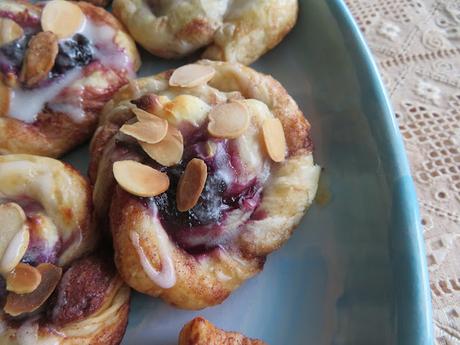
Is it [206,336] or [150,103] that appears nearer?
[206,336]

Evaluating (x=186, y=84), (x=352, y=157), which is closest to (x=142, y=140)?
(x=186, y=84)

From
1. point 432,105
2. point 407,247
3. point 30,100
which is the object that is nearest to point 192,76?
point 30,100

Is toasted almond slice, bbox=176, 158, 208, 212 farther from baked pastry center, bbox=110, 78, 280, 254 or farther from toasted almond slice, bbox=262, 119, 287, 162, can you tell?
toasted almond slice, bbox=262, 119, 287, 162

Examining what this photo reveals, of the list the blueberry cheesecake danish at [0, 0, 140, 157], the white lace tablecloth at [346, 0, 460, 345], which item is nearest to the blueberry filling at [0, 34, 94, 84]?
the blueberry cheesecake danish at [0, 0, 140, 157]

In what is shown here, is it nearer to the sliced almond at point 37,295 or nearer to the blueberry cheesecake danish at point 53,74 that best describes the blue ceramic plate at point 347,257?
the blueberry cheesecake danish at point 53,74

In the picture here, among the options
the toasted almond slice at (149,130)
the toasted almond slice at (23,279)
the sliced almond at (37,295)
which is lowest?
the sliced almond at (37,295)

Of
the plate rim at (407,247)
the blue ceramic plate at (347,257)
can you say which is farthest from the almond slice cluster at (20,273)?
the plate rim at (407,247)

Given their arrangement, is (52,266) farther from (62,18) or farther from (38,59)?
(62,18)
